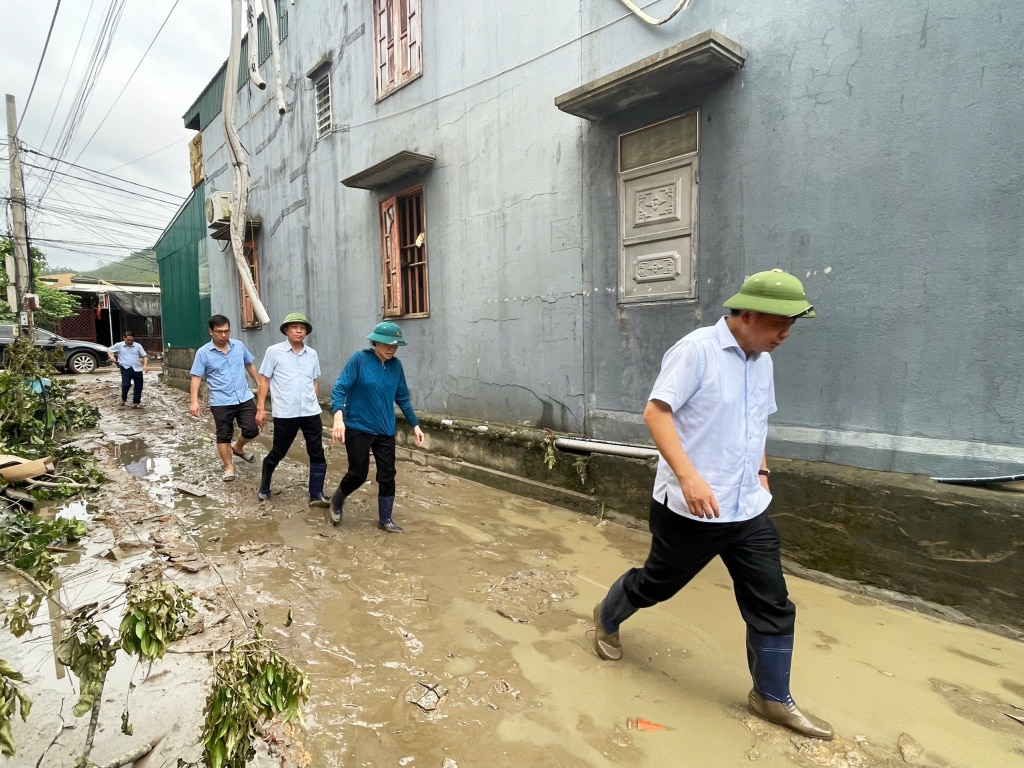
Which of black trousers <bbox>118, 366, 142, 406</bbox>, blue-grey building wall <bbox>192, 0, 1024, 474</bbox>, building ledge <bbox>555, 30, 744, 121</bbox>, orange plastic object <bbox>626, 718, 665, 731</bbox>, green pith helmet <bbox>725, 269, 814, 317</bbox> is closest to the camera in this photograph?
green pith helmet <bbox>725, 269, 814, 317</bbox>

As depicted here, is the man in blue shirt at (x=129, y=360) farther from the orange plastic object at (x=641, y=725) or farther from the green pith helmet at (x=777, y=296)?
the green pith helmet at (x=777, y=296)

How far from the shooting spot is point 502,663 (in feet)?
9.37

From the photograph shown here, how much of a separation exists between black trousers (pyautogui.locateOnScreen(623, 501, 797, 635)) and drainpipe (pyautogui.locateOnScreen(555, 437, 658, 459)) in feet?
7.22

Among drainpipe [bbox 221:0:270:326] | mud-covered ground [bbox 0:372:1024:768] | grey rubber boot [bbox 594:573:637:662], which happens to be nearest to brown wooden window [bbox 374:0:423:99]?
drainpipe [bbox 221:0:270:326]

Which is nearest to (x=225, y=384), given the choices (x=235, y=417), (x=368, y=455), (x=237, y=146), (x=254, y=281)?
(x=235, y=417)

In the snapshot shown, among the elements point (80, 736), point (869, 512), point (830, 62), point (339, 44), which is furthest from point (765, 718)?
point (339, 44)

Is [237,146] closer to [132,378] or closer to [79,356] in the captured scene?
[132,378]

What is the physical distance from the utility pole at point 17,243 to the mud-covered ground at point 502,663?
13.8 metres

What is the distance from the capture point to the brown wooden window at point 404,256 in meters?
7.59

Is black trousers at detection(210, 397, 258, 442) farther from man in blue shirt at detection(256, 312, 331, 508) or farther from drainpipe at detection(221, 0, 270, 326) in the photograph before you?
drainpipe at detection(221, 0, 270, 326)

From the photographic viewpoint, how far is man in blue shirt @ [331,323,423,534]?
449 cm

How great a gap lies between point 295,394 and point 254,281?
8.25 meters

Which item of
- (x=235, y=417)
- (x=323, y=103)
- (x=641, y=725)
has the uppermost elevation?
(x=323, y=103)

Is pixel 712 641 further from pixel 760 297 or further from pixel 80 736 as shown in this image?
pixel 80 736
